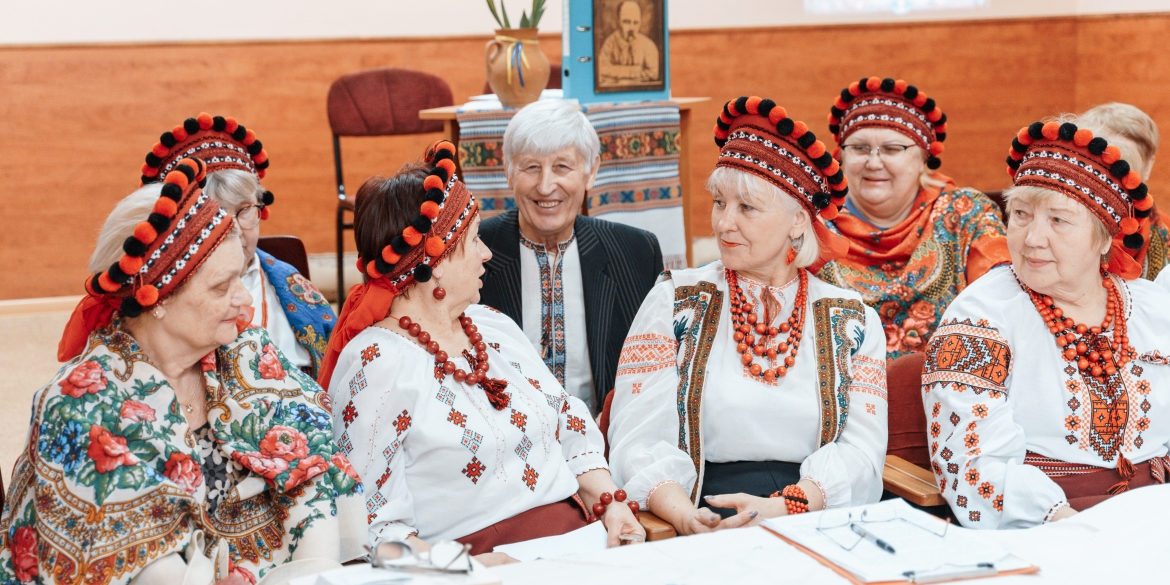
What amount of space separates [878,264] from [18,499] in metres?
2.76

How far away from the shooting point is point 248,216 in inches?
125

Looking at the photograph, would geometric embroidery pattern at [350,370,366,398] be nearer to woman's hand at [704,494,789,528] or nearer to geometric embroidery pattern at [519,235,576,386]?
woman's hand at [704,494,789,528]

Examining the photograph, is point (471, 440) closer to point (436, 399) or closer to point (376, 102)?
point (436, 399)

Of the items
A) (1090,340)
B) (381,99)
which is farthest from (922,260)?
(381,99)

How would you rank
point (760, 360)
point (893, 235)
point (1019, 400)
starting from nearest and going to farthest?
point (1019, 400) < point (760, 360) < point (893, 235)

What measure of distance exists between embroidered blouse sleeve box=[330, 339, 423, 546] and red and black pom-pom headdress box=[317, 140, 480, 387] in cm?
12

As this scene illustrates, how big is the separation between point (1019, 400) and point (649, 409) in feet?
2.77

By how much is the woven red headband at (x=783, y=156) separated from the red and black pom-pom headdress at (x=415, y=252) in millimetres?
691

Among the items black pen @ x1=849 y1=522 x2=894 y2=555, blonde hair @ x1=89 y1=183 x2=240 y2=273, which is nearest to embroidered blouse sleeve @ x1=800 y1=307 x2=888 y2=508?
black pen @ x1=849 y1=522 x2=894 y2=555

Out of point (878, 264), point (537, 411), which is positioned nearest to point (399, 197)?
point (537, 411)

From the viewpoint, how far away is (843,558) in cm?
155

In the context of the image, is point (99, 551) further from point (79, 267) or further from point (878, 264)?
point (79, 267)

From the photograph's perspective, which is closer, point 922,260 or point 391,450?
point 391,450

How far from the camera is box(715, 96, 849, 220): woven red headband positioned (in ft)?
8.13
